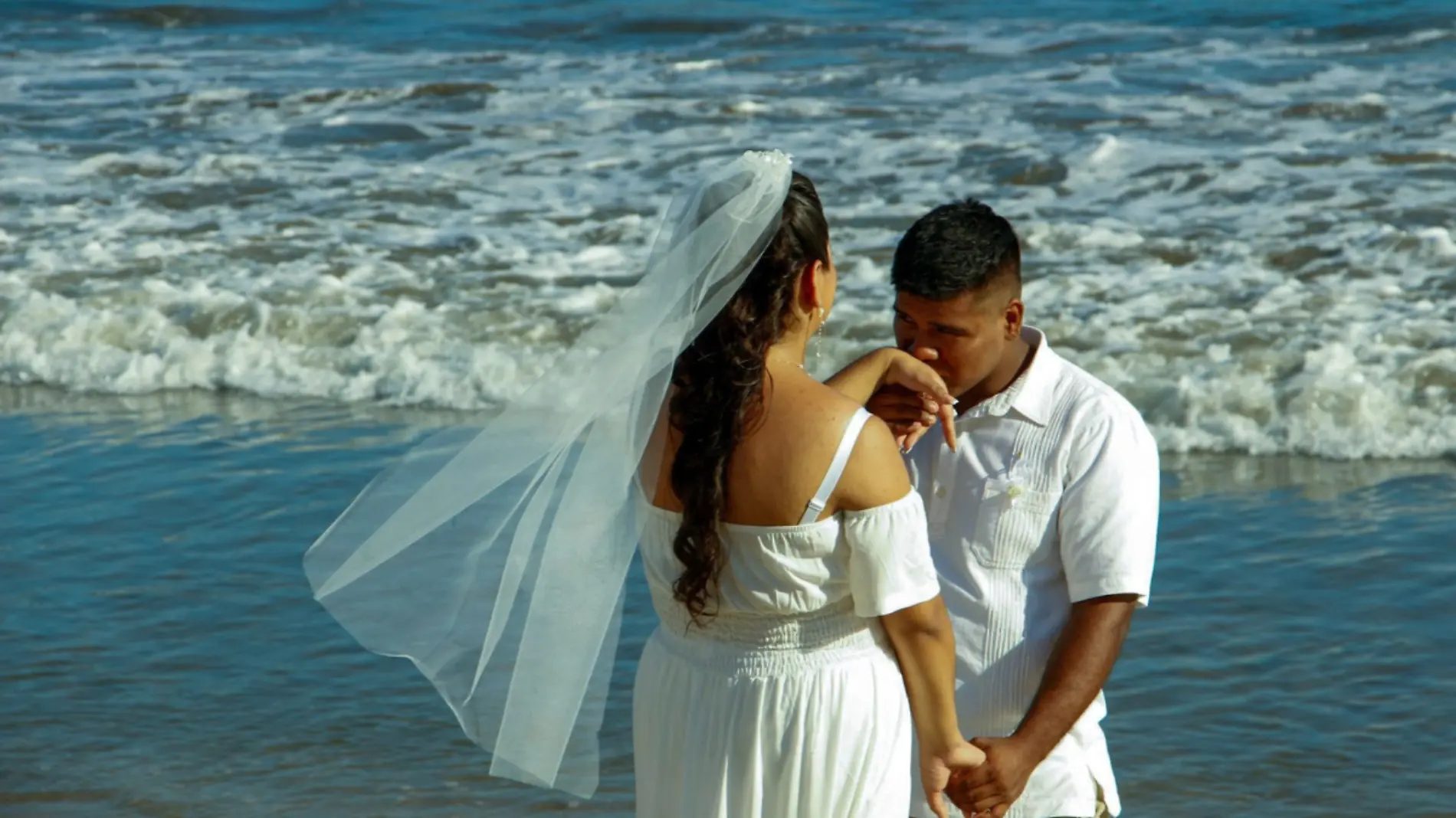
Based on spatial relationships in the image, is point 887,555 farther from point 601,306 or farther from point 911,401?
point 601,306

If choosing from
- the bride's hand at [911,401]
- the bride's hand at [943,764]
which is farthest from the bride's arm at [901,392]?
A: the bride's hand at [943,764]

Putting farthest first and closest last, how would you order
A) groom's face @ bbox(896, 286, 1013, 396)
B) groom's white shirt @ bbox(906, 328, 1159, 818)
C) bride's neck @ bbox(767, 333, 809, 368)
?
groom's face @ bbox(896, 286, 1013, 396) → groom's white shirt @ bbox(906, 328, 1159, 818) → bride's neck @ bbox(767, 333, 809, 368)

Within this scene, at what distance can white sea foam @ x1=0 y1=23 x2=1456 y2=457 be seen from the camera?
8602mm

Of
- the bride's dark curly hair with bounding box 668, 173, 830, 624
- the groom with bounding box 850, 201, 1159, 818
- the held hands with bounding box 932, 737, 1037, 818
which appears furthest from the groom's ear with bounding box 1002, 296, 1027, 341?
the held hands with bounding box 932, 737, 1037, 818

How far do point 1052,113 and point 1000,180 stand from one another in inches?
79.5

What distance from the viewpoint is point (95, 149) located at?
14141 millimetres

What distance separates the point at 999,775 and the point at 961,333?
0.71 m

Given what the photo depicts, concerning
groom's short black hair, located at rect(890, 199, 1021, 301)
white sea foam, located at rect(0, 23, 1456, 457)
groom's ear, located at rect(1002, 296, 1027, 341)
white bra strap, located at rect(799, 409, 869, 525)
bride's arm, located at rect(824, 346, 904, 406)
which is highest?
groom's short black hair, located at rect(890, 199, 1021, 301)

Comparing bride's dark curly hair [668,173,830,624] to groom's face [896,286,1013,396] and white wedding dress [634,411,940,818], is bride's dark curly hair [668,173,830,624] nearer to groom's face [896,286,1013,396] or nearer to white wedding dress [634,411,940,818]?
white wedding dress [634,411,940,818]

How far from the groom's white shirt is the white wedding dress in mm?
184

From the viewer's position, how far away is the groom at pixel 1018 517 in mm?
2701

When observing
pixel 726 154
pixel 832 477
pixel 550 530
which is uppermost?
pixel 832 477

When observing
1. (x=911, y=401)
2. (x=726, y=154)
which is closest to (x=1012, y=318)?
(x=911, y=401)

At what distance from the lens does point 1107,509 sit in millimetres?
2709
